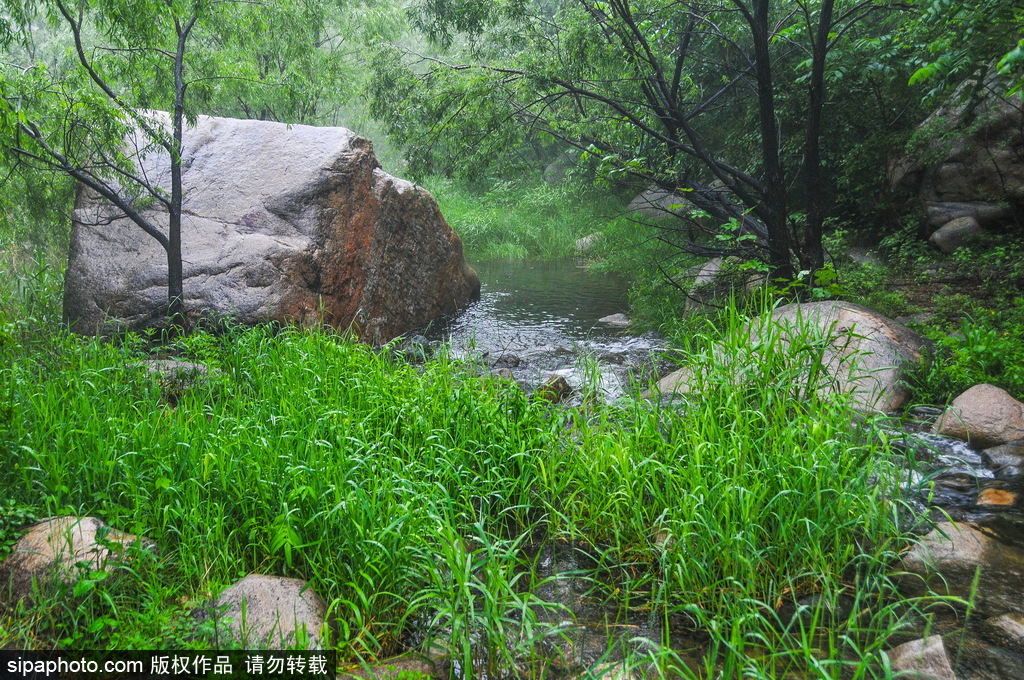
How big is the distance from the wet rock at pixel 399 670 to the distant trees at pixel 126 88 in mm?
3742

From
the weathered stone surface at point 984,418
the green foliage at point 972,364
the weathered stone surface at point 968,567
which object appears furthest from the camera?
the green foliage at point 972,364

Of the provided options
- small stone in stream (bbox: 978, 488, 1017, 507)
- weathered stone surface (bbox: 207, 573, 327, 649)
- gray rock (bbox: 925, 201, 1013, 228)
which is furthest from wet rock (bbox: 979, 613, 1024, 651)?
gray rock (bbox: 925, 201, 1013, 228)

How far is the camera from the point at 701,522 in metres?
3.13

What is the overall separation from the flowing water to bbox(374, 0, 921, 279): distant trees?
1.48 meters

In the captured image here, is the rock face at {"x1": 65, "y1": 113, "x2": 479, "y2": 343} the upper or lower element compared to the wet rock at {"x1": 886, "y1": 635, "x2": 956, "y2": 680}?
upper

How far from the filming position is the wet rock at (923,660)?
2457mm

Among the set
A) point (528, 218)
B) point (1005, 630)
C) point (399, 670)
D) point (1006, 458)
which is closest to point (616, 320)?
point (1006, 458)

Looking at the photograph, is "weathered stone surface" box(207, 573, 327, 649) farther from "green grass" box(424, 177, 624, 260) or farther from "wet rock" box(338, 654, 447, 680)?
"green grass" box(424, 177, 624, 260)

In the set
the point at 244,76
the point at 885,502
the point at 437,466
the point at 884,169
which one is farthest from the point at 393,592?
the point at 884,169

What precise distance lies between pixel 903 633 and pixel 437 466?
2283mm

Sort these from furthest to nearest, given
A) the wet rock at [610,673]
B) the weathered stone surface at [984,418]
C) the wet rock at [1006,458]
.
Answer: the weathered stone surface at [984,418]
the wet rock at [1006,458]
the wet rock at [610,673]

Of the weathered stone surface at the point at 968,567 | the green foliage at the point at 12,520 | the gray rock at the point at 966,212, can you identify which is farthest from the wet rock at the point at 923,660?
the gray rock at the point at 966,212

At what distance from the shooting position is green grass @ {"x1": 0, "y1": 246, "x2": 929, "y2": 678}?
2693mm

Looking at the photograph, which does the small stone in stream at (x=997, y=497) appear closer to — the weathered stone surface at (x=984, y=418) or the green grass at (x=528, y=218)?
the weathered stone surface at (x=984, y=418)
